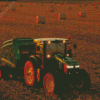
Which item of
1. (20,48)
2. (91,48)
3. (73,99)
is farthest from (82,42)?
(73,99)

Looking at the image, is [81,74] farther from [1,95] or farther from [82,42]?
[82,42]

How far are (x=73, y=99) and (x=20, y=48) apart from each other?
3.11 meters

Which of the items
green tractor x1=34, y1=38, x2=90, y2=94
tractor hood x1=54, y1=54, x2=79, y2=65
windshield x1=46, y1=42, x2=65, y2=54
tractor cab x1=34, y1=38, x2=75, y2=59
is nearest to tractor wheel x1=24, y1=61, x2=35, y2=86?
green tractor x1=34, y1=38, x2=90, y2=94

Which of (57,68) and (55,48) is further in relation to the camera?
(55,48)

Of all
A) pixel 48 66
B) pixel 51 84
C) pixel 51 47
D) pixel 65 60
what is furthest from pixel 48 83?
pixel 51 47

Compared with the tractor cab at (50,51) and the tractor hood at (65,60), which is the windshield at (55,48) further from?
the tractor hood at (65,60)

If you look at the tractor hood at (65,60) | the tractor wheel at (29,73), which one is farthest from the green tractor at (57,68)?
the tractor wheel at (29,73)

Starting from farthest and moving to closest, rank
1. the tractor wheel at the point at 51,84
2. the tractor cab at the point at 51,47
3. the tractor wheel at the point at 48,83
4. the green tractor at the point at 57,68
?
the tractor cab at the point at 51,47 < the tractor wheel at the point at 48,83 < the green tractor at the point at 57,68 < the tractor wheel at the point at 51,84

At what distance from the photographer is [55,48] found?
848 centimetres

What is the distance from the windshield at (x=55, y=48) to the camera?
8300mm

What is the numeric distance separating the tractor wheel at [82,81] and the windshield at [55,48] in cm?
115

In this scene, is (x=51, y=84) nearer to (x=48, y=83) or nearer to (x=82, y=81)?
(x=48, y=83)

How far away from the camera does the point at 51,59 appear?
838 cm

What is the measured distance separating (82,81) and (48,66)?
129 cm
